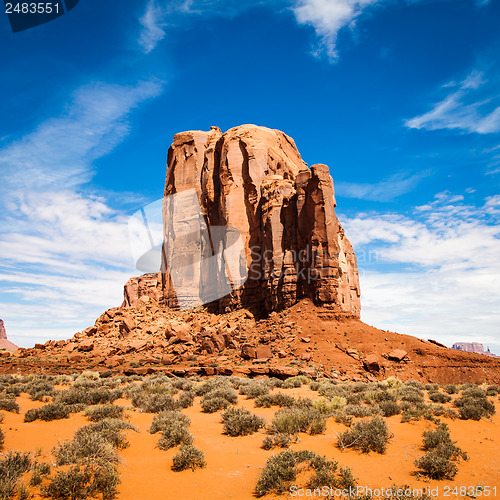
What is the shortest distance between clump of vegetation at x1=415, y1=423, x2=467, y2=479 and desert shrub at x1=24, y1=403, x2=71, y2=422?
9337 millimetres

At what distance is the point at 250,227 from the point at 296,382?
26934mm

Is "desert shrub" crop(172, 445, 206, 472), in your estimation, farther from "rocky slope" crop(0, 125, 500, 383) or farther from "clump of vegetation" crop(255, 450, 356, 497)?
"rocky slope" crop(0, 125, 500, 383)

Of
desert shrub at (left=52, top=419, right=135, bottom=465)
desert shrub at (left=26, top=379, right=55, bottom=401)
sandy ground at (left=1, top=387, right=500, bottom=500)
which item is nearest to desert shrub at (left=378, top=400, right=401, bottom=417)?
sandy ground at (left=1, top=387, right=500, bottom=500)

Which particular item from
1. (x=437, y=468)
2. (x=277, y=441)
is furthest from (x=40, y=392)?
(x=437, y=468)

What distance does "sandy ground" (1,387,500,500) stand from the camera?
5848mm

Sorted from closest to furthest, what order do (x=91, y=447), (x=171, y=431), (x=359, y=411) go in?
(x=91, y=447), (x=171, y=431), (x=359, y=411)

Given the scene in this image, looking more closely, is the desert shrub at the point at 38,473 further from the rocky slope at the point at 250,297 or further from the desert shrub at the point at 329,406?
the rocky slope at the point at 250,297

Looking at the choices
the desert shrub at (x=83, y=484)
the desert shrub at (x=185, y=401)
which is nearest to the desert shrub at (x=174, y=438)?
the desert shrub at (x=83, y=484)

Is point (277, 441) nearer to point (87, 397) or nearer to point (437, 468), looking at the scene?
→ point (437, 468)

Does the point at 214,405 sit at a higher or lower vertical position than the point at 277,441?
higher

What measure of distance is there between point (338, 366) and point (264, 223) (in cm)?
1792

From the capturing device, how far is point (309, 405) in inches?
428

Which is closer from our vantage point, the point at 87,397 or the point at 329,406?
the point at 329,406

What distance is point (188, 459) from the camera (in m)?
6.55
